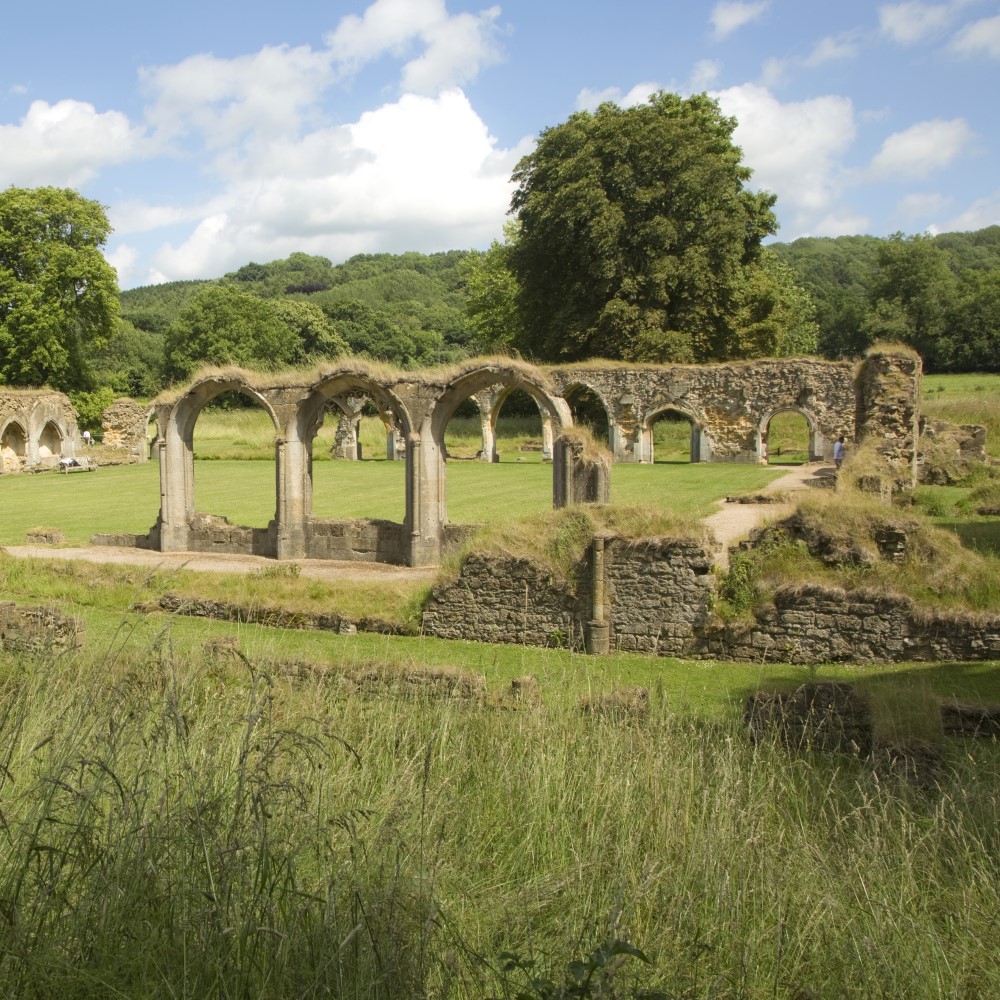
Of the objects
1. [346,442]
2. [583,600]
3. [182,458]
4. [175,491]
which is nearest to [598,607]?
[583,600]

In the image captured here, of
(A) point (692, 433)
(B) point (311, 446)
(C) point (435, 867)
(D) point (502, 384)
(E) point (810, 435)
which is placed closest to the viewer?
(C) point (435, 867)

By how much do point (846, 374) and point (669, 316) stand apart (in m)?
8.09

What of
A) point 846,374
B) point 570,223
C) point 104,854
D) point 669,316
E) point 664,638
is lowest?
point 664,638

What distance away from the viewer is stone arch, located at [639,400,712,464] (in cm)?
3509

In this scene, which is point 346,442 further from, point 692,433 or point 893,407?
point 893,407

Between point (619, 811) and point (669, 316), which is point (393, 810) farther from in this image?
point (669, 316)

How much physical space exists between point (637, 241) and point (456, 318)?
5382 centimetres

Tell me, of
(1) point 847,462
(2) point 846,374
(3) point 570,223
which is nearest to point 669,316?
(3) point 570,223

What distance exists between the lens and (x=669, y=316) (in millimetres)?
39344

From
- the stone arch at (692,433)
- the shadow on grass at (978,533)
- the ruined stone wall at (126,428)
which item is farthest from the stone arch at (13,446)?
the shadow on grass at (978,533)

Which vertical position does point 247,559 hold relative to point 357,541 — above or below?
below

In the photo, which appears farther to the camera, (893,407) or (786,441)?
(786,441)

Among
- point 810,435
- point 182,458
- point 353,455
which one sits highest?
point 810,435

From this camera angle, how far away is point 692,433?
1399 inches
